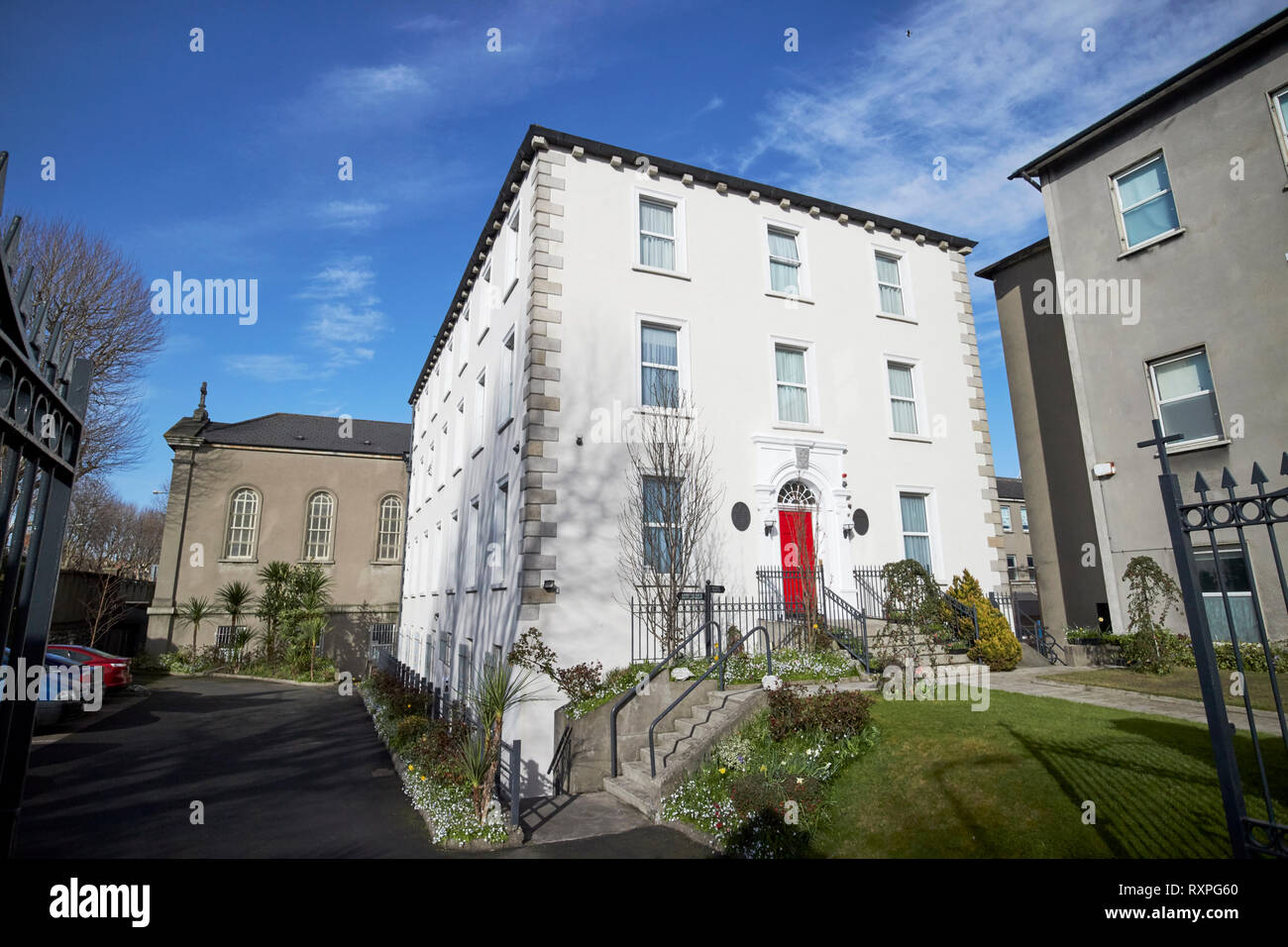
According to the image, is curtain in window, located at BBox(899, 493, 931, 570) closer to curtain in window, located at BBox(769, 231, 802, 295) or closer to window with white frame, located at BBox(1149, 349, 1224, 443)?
window with white frame, located at BBox(1149, 349, 1224, 443)

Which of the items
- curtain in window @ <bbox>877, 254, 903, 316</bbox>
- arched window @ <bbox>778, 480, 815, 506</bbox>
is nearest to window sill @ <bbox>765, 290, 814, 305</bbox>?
curtain in window @ <bbox>877, 254, 903, 316</bbox>

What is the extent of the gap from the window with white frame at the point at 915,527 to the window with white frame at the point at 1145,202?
7755 millimetres

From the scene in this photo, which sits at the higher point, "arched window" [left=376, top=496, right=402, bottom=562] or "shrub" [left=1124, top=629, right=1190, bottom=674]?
"arched window" [left=376, top=496, right=402, bottom=562]

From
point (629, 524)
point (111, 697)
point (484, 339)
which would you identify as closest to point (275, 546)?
point (111, 697)

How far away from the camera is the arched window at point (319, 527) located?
3656 centimetres

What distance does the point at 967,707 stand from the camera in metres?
9.60

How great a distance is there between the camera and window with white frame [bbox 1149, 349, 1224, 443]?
14.0 metres

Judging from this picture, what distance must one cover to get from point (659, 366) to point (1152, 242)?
11501 millimetres

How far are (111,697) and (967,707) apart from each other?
24.7m

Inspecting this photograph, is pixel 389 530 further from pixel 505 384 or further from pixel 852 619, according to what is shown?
pixel 852 619

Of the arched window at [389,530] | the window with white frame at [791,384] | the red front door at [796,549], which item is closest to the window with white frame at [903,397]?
the window with white frame at [791,384]

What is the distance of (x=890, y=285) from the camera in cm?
1847

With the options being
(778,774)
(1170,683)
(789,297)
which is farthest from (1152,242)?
(778,774)

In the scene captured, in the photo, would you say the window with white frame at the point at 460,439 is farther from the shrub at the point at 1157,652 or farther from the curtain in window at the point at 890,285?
the shrub at the point at 1157,652
